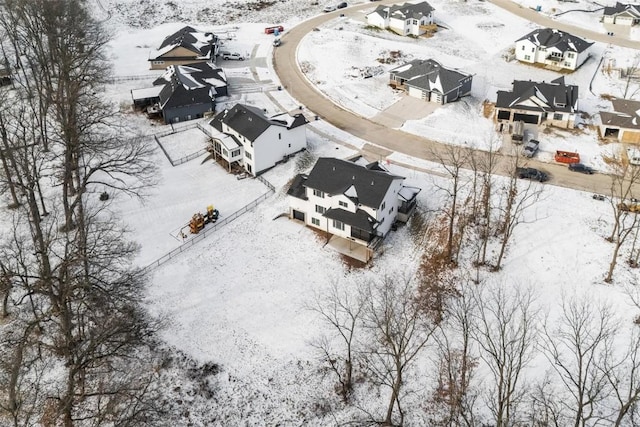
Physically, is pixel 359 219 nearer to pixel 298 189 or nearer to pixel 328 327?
pixel 298 189

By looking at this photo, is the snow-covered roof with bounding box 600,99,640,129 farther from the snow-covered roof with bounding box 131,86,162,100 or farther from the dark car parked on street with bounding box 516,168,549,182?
the snow-covered roof with bounding box 131,86,162,100

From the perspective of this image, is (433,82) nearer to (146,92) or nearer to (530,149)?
(530,149)

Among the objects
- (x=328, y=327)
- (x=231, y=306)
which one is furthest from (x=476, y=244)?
(x=231, y=306)

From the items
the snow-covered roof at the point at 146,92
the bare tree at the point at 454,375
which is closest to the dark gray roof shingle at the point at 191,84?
the snow-covered roof at the point at 146,92

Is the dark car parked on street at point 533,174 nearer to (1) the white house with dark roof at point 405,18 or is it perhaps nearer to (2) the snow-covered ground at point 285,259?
(2) the snow-covered ground at point 285,259

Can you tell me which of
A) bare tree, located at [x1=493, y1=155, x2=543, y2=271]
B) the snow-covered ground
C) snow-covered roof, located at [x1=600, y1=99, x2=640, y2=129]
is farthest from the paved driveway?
snow-covered roof, located at [x1=600, y1=99, x2=640, y2=129]

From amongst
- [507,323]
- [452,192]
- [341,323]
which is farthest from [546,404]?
[452,192]
